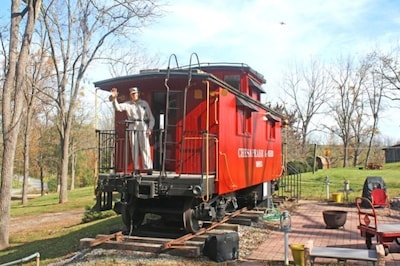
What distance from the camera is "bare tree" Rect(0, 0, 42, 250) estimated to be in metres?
12.6

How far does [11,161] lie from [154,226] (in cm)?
545

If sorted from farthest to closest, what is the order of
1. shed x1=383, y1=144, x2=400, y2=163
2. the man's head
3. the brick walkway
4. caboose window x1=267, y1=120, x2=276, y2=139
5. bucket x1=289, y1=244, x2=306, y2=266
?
1. shed x1=383, y1=144, x2=400, y2=163
2. caboose window x1=267, y1=120, x2=276, y2=139
3. the man's head
4. the brick walkway
5. bucket x1=289, y1=244, x2=306, y2=266

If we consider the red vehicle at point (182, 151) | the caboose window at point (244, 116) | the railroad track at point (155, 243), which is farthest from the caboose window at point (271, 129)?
the railroad track at point (155, 243)

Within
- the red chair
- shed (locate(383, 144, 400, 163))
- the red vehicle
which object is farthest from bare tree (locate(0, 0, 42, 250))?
shed (locate(383, 144, 400, 163))

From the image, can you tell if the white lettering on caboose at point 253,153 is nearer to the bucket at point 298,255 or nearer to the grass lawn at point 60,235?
the bucket at point 298,255

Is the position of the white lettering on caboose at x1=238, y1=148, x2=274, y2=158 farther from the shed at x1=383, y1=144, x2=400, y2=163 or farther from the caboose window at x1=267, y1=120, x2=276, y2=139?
the shed at x1=383, y1=144, x2=400, y2=163

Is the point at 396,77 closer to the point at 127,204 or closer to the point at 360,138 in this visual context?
the point at 360,138

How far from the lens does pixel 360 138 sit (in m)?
57.3

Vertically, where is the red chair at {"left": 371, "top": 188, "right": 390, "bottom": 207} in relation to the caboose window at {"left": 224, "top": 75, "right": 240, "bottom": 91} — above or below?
below

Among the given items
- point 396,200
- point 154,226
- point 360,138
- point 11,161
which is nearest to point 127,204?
point 154,226

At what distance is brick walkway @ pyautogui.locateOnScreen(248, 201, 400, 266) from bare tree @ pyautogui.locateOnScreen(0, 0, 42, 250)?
7841mm

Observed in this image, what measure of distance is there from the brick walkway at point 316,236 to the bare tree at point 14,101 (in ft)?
25.7

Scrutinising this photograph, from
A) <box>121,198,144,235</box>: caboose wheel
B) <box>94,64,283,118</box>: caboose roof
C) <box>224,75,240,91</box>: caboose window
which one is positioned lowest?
<box>121,198,144,235</box>: caboose wheel

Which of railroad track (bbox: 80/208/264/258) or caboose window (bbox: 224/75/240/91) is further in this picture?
caboose window (bbox: 224/75/240/91)
